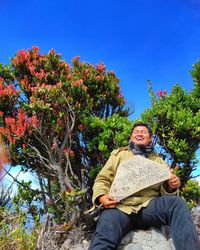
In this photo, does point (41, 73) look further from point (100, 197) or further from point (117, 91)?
point (100, 197)

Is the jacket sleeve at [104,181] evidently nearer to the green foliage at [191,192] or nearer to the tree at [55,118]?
the tree at [55,118]

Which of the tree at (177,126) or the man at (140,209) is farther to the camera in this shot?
the tree at (177,126)

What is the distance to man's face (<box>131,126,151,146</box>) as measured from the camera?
4.52 metres

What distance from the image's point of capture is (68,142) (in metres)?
7.96

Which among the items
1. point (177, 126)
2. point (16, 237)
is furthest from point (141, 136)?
point (177, 126)

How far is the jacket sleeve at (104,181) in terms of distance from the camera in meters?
4.08

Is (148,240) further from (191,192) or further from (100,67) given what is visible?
(100,67)

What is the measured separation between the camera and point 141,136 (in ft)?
14.9

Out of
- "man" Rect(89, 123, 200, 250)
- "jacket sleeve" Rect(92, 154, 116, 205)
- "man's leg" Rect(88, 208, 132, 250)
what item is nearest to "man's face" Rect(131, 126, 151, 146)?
"man" Rect(89, 123, 200, 250)

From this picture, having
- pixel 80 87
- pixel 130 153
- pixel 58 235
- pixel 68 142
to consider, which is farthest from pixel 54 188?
pixel 130 153

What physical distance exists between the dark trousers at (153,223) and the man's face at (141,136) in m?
0.78

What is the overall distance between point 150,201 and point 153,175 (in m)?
0.30

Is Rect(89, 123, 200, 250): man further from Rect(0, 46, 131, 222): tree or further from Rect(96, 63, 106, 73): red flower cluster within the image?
Rect(96, 63, 106, 73): red flower cluster

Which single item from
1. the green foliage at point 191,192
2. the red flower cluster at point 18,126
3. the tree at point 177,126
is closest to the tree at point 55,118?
the red flower cluster at point 18,126
